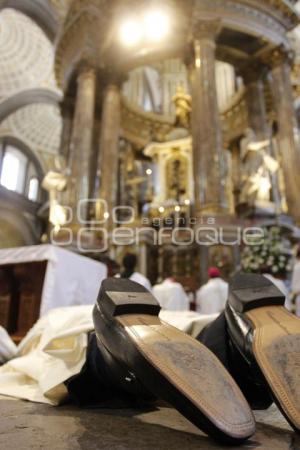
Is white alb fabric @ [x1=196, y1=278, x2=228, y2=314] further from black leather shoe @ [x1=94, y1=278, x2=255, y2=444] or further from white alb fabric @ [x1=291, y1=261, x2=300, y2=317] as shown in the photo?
black leather shoe @ [x1=94, y1=278, x2=255, y2=444]

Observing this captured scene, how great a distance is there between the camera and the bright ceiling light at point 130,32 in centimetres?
1041

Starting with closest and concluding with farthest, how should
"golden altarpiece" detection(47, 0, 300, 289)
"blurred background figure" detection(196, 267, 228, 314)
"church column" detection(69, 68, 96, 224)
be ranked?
"blurred background figure" detection(196, 267, 228, 314) → "golden altarpiece" detection(47, 0, 300, 289) → "church column" detection(69, 68, 96, 224)

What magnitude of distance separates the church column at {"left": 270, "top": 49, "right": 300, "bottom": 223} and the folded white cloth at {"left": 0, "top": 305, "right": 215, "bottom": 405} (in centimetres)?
799

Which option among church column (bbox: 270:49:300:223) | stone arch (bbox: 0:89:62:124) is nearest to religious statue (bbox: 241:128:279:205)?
church column (bbox: 270:49:300:223)

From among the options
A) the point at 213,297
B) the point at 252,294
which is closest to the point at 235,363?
the point at 252,294

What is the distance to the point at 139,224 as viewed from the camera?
30.0 feet

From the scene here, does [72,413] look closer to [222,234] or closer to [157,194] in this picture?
[222,234]

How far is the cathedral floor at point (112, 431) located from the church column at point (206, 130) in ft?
21.6

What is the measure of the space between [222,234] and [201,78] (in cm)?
427

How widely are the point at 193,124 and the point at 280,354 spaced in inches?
347

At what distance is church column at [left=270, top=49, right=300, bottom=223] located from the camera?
932 centimetres

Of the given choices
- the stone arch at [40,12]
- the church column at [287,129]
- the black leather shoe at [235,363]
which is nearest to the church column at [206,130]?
the church column at [287,129]

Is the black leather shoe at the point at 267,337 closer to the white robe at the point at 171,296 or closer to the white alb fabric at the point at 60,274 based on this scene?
the white alb fabric at the point at 60,274

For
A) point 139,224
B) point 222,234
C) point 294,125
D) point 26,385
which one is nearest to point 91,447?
point 26,385
